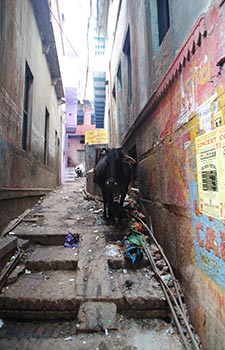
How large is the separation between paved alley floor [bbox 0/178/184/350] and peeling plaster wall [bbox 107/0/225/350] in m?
0.44

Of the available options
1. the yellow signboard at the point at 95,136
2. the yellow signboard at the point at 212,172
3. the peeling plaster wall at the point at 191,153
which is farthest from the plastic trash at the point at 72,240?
the yellow signboard at the point at 95,136

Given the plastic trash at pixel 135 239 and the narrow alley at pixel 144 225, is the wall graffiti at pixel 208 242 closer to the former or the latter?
the narrow alley at pixel 144 225

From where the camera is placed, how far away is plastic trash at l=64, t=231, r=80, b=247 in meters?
3.54

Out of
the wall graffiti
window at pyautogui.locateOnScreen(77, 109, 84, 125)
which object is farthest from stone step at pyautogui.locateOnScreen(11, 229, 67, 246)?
window at pyautogui.locateOnScreen(77, 109, 84, 125)

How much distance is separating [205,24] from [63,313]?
296 centimetres

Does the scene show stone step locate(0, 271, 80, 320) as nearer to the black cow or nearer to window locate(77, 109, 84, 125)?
the black cow

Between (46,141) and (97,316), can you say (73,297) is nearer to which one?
(97,316)

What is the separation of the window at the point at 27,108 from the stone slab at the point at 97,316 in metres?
4.34

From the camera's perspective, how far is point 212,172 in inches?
65.1

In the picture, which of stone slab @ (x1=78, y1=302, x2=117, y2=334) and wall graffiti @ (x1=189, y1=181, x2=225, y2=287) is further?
stone slab @ (x1=78, y1=302, x2=117, y2=334)

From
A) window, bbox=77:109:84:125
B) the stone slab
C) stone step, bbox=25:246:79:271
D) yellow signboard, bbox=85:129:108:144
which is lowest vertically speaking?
the stone slab

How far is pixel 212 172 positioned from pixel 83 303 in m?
1.83

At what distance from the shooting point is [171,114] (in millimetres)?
2641

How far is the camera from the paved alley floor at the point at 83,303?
A: 198 centimetres
